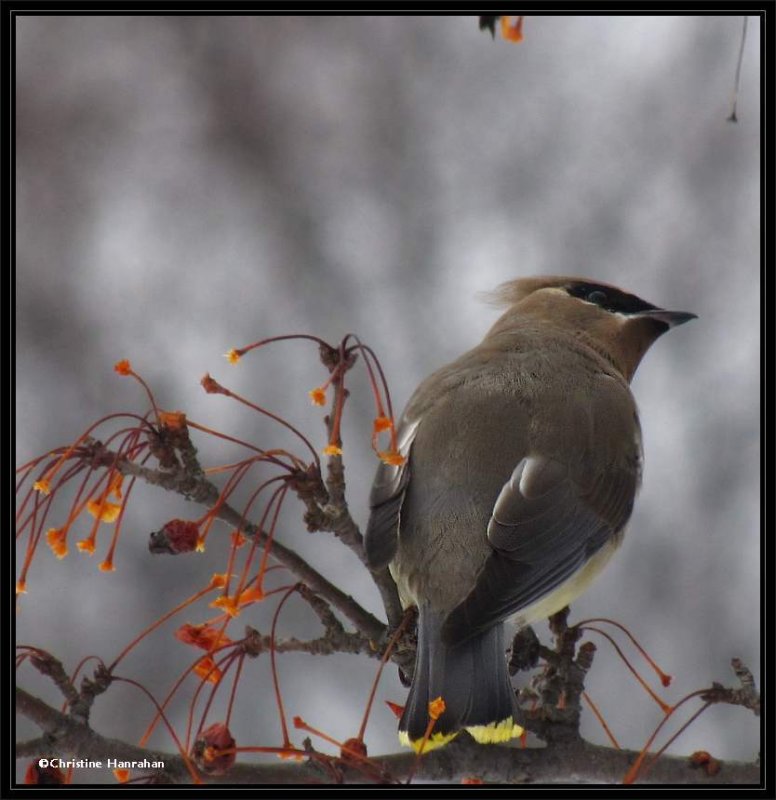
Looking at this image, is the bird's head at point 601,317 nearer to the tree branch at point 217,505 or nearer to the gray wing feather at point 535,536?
the gray wing feather at point 535,536

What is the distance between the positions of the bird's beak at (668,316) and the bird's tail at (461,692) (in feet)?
4.76

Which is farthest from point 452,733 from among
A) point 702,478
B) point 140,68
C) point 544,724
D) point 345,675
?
point 140,68

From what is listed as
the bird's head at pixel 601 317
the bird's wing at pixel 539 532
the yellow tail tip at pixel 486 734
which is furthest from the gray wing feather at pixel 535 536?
the bird's head at pixel 601 317

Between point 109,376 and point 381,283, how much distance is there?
1.43 metres

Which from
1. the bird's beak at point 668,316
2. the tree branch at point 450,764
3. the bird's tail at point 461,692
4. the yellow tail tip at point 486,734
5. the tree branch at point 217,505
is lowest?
the tree branch at point 450,764

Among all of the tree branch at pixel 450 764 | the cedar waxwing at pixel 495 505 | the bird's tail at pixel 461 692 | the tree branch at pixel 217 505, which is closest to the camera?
the tree branch at pixel 450 764

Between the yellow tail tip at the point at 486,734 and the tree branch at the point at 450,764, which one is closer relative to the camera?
the tree branch at the point at 450,764

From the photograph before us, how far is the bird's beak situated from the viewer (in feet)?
12.7

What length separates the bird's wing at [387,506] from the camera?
284cm

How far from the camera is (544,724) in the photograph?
2715mm

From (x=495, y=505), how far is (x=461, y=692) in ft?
1.70

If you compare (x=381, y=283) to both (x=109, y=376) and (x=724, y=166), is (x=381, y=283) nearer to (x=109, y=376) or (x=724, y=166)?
(x=109, y=376)

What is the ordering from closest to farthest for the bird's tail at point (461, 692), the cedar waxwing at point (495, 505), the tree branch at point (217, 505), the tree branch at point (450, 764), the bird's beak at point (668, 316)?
the tree branch at point (450, 764)
the tree branch at point (217, 505)
the bird's tail at point (461, 692)
the cedar waxwing at point (495, 505)
the bird's beak at point (668, 316)

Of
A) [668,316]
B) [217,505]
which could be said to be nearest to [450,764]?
[217,505]
